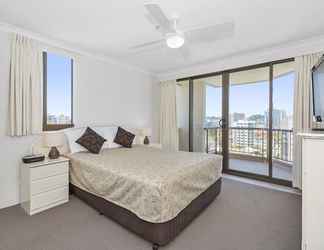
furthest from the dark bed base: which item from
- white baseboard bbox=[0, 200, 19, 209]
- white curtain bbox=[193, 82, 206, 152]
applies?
white curtain bbox=[193, 82, 206, 152]

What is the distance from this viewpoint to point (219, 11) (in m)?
2.16

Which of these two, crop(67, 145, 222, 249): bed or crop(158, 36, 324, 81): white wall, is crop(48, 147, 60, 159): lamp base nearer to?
crop(67, 145, 222, 249): bed

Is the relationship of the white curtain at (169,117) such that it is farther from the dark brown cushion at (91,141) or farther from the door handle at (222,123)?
the dark brown cushion at (91,141)

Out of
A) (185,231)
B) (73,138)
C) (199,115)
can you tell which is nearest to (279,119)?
(199,115)

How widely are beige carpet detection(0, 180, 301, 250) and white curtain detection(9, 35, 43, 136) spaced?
119cm

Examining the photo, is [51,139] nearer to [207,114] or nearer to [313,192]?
[313,192]

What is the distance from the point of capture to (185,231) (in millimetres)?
1964

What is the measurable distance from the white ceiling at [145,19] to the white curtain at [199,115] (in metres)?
1.46

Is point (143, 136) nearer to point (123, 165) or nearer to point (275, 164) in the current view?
point (123, 165)

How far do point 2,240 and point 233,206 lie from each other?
2.77 metres

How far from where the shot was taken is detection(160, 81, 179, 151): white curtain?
4.84 metres

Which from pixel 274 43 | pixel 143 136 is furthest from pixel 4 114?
pixel 274 43

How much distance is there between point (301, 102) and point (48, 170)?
411 cm

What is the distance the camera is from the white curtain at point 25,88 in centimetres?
251
